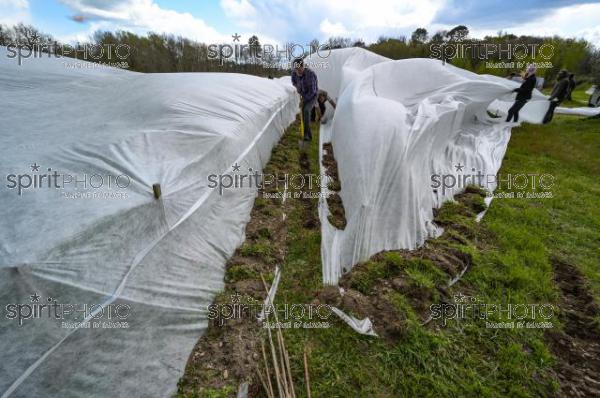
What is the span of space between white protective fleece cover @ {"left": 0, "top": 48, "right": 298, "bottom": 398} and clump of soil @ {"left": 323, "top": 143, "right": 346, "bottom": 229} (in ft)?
3.92

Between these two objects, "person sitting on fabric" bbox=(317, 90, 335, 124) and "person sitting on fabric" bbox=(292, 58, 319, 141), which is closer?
"person sitting on fabric" bbox=(292, 58, 319, 141)

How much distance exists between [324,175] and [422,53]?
2478 centimetres

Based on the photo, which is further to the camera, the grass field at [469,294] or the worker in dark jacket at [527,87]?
the worker in dark jacket at [527,87]

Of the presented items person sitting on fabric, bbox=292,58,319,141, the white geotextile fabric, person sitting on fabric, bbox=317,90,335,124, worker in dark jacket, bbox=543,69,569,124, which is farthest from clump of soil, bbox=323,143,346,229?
the white geotextile fabric

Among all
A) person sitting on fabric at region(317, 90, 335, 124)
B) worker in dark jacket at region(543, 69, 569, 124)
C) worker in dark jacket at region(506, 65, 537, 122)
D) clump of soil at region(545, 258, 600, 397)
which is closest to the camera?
clump of soil at region(545, 258, 600, 397)

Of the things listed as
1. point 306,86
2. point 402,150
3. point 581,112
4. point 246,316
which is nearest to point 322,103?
point 306,86

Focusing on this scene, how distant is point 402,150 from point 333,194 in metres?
1.20

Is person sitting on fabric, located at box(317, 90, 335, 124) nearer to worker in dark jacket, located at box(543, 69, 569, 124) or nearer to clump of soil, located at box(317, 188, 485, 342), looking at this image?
clump of soil, located at box(317, 188, 485, 342)

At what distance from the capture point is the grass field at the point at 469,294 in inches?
77.6

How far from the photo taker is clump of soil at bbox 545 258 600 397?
1949 millimetres

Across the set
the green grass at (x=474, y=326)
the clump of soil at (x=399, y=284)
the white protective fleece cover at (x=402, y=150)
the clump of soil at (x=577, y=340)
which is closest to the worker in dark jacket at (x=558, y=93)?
the white protective fleece cover at (x=402, y=150)

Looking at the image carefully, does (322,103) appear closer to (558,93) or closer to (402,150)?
(402,150)

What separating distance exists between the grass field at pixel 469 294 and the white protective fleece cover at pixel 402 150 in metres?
0.25

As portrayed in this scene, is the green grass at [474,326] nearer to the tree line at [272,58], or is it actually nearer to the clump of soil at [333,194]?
the clump of soil at [333,194]
